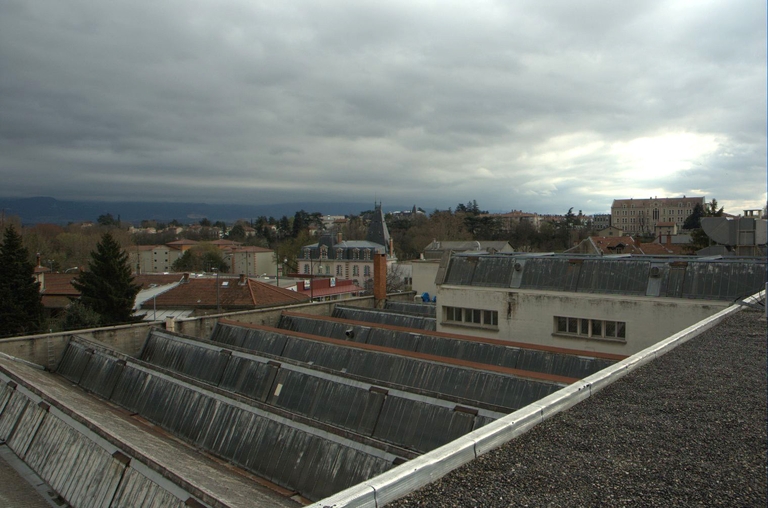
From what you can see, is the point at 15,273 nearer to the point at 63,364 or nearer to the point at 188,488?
the point at 63,364

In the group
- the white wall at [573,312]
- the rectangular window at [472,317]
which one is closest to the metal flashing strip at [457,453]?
the white wall at [573,312]

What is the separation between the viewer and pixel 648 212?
444 ft

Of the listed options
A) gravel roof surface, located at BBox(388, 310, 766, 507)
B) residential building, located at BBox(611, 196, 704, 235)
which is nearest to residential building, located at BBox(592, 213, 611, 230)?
residential building, located at BBox(611, 196, 704, 235)

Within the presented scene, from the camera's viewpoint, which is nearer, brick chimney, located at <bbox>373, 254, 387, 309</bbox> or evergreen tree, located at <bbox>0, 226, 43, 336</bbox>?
brick chimney, located at <bbox>373, 254, 387, 309</bbox>

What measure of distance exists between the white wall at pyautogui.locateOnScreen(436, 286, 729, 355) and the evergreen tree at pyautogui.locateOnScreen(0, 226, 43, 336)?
32.3 m

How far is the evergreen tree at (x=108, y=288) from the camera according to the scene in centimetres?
3978

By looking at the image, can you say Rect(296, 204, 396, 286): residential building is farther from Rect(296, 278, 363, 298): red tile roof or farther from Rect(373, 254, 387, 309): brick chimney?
Rect(373, 254, 387, 309): brick chimney

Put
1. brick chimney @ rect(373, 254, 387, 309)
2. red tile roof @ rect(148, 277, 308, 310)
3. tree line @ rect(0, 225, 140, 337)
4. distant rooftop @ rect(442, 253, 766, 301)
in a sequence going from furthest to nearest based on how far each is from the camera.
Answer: red tile roof @ rect(148, 277, 308, 310), tree line @ rect(0, 225, 140, 337), brick chimney @ rect(373, 254, 387, 309), distant rooftop @ rect(442, 253, 766, 301)

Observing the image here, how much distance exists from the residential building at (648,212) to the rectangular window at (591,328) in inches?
4528

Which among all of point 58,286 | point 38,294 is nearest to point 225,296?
point 38,294

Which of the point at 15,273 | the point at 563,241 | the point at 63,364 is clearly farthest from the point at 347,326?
the point at 563,241

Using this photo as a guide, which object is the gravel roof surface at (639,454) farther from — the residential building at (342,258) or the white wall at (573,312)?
the residential building at (342,258)

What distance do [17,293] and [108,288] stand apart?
6619mm

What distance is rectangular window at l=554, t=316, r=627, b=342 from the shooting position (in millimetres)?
21547
